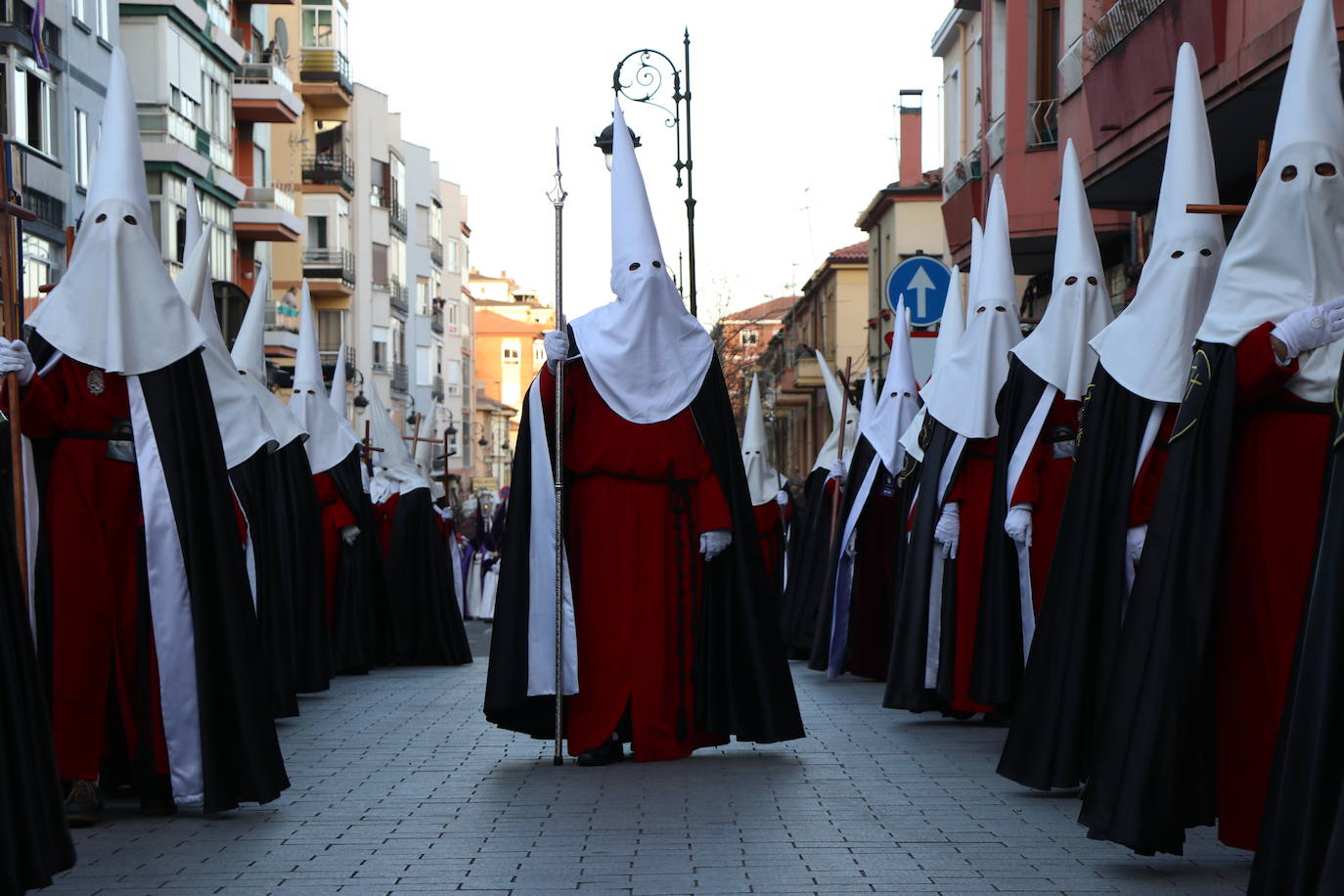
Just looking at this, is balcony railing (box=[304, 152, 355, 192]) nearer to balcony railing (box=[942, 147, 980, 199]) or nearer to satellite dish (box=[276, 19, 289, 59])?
satellite dish (box=[276, 19, 289, 59])

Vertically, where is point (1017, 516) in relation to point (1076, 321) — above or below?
below

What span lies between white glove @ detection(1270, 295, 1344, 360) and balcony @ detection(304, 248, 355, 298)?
59.8 metres

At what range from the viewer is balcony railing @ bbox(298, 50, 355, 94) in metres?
61.3

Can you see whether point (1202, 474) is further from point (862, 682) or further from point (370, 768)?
point (862, 682)

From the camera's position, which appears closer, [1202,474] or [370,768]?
[1202,474]

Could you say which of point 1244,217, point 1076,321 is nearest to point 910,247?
point 1076,321

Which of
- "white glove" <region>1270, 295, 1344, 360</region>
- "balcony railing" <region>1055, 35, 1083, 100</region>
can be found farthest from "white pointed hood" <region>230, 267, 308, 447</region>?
"balcony railing" <region>1055, 35, 1083, 100</region>

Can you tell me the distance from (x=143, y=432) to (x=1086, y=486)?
13.2 feet

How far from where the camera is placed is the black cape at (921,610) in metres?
11.3

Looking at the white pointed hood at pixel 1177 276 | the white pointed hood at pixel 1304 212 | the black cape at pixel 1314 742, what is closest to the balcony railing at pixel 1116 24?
the white pointed hood at pixel 1177 276

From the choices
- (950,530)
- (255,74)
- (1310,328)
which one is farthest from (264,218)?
(1310,328)

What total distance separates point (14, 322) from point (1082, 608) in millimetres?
4513

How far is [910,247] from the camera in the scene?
161 feet

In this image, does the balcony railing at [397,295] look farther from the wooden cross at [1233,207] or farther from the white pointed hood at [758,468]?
the wooden cross at [1233,207]
